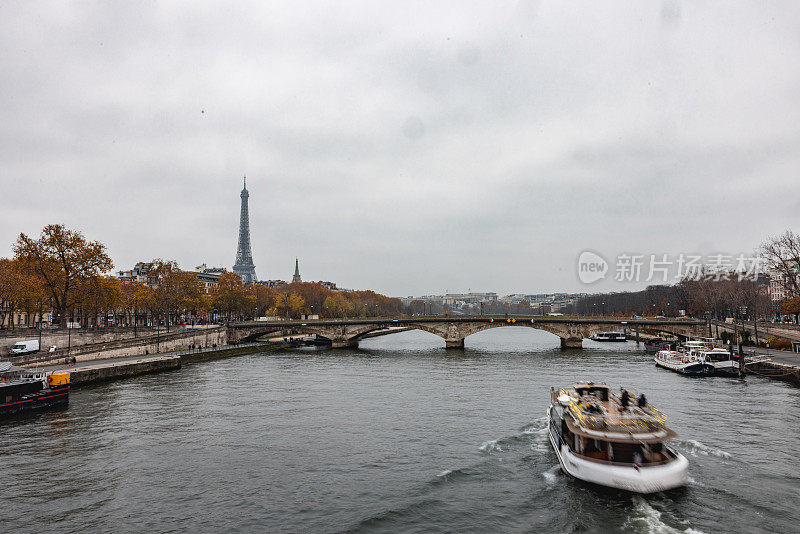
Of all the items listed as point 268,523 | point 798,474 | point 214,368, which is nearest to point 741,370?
point 798,474

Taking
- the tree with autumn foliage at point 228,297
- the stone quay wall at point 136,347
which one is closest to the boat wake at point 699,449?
the stone quay wall at point 136,347

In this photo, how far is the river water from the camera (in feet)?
49.5

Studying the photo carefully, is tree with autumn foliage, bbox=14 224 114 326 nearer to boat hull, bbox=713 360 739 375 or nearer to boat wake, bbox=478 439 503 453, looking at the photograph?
boat wake, bbox=478 439 503 453

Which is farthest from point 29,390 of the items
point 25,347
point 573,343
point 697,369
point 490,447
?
point 573,343

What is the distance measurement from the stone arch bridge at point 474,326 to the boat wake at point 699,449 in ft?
168

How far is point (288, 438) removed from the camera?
23.9 meters

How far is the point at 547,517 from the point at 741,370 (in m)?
35.5

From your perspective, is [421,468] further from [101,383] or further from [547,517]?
[101,383]

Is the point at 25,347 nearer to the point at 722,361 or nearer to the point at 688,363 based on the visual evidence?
the point at 688,363

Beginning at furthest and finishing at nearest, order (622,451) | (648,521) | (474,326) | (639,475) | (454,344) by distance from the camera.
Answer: (474,326), (454,344), (622,451), (639,475), (648,521)

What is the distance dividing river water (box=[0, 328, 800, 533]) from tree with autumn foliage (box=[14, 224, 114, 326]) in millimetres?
25402

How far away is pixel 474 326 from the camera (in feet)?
258

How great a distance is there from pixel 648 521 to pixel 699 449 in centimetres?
840

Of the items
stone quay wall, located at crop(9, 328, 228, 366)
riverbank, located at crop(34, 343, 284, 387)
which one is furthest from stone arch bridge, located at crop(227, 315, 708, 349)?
riverbank, located at crop(34, 343, 284, 387)
